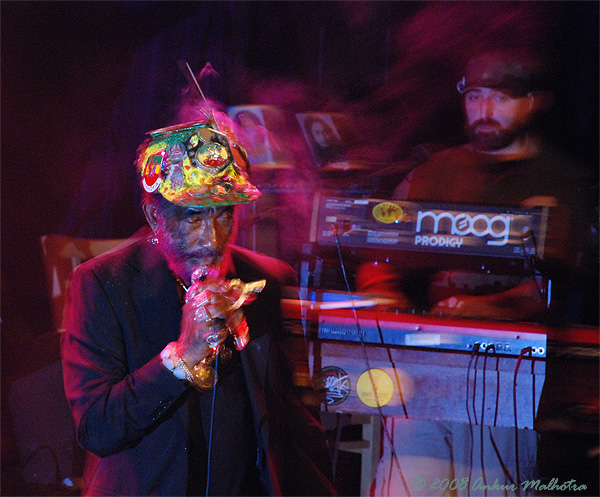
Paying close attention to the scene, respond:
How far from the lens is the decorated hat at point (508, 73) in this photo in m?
3.66

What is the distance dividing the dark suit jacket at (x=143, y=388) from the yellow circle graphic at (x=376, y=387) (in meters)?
0.73

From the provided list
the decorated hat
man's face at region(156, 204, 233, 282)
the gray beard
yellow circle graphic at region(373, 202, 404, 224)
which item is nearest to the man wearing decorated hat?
man's face at region(156, 204, 233, 282)

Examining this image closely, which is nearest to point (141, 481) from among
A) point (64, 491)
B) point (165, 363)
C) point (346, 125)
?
point (165, 363)

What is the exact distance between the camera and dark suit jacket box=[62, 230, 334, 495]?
59.9 inches

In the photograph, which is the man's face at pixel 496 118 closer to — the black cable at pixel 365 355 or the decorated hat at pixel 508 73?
the decorated hat at pixel 508 73

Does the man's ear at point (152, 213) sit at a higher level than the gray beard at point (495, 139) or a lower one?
lower

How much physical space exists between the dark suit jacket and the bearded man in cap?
3.58 feet

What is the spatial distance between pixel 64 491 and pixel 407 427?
1.73 metres

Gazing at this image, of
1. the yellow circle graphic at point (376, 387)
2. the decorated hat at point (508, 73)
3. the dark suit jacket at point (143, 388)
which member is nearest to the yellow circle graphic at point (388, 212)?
the yellow circle graphic at point (376, 387)

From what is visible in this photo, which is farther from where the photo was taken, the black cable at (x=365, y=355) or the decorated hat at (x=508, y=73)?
the decorated hat at (x=508, y=73)

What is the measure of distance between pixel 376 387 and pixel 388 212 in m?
0.83

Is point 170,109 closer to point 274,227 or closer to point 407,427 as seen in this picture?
point 274,227

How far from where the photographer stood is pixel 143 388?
151cm

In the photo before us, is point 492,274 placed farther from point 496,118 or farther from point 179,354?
point 179,354
